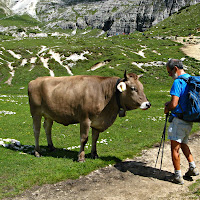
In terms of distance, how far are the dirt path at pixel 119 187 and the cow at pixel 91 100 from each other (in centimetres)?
186

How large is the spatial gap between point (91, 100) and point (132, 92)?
1918 mm

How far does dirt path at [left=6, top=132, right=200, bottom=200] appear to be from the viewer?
7988 millimetres

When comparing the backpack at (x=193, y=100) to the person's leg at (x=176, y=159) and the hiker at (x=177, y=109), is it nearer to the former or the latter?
the hiker at (x=177, y=109)

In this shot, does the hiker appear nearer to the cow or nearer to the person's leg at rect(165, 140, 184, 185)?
the person's leg at rect(165, 140, 184, 185)

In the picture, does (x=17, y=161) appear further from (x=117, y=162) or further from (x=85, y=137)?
(x=117, y=162)

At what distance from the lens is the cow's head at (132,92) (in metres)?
9.70

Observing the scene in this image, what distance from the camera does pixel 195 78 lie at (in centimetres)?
837

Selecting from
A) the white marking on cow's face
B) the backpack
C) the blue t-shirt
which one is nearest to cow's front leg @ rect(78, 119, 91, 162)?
the white marking on cow's face

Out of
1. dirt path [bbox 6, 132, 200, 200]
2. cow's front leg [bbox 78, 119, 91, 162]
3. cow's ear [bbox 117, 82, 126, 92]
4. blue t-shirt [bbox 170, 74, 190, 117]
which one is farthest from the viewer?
cow's front leg [bbox 78, 119, 91, 162]

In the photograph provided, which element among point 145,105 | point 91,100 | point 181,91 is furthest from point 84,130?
point 181,91

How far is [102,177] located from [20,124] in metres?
14.1

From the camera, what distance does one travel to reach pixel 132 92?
32.2 ft

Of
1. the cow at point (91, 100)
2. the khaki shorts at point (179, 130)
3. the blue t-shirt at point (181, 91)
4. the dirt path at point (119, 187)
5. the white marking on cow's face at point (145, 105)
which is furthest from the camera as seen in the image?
the cow at point (91, 100)

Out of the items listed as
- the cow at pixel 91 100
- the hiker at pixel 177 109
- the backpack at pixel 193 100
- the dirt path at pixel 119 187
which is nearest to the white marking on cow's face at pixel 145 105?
the cow at pixel 91 100
